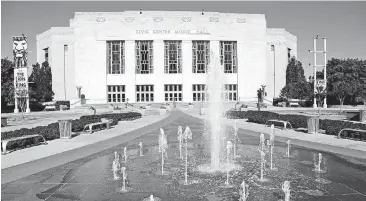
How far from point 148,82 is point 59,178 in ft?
164

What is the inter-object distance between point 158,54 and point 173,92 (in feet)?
23.8

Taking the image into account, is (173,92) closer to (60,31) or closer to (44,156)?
(60,31)

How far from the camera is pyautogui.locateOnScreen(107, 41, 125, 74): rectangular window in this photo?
188 ft

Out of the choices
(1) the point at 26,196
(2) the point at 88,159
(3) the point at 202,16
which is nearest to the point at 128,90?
(3) the point at 202,16

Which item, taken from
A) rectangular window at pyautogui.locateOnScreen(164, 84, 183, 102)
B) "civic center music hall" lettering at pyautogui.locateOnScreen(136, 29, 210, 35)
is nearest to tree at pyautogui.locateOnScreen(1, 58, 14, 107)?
"civic center music hall" lettering at pyautogui.locateOnScreen(136, 29, 210, 35)

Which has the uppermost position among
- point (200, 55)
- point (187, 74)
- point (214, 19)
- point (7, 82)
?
point (214, 19)

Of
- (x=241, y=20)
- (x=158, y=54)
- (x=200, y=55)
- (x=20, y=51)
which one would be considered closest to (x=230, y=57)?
(x=200, y=55)

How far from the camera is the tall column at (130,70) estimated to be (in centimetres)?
5681

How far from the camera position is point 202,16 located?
189 ft

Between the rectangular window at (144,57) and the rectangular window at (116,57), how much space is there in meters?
2.68

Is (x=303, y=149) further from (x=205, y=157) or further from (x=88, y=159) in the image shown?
(x=88, y=159)

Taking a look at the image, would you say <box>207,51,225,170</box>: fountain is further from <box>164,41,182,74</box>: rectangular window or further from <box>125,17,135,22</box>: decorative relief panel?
<box>125,17,135,22</box>: decorative relief panel

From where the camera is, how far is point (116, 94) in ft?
188

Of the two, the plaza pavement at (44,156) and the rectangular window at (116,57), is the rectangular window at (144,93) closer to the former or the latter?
the rectangular window at (116,57)
